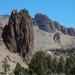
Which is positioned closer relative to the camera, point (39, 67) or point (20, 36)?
point (39, 67)

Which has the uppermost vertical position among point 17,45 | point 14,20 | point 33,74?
point 14,20

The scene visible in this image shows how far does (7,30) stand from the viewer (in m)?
196

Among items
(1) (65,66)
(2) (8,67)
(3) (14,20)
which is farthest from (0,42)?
(1) (65,66)

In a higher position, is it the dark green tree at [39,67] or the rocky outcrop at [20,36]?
the rocky outcrop at [20,36]

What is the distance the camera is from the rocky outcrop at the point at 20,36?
189000 millimetres

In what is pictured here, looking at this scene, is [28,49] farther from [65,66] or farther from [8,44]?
[65,66]

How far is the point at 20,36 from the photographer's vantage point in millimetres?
194375

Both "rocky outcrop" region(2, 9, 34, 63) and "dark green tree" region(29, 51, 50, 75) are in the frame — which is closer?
"dark green tree" region(29, 51, 50, 75)

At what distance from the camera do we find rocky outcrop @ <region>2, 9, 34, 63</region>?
189000mm

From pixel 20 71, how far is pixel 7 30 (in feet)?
296

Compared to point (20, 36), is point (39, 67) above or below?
below

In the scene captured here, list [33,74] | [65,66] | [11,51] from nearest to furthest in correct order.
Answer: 1. [33,74]
2. [65,66]
3. [11,51]

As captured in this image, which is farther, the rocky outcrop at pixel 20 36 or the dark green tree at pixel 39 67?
the rocky outcrop at pixel 20 36

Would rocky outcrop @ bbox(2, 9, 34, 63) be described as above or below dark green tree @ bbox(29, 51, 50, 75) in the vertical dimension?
above
